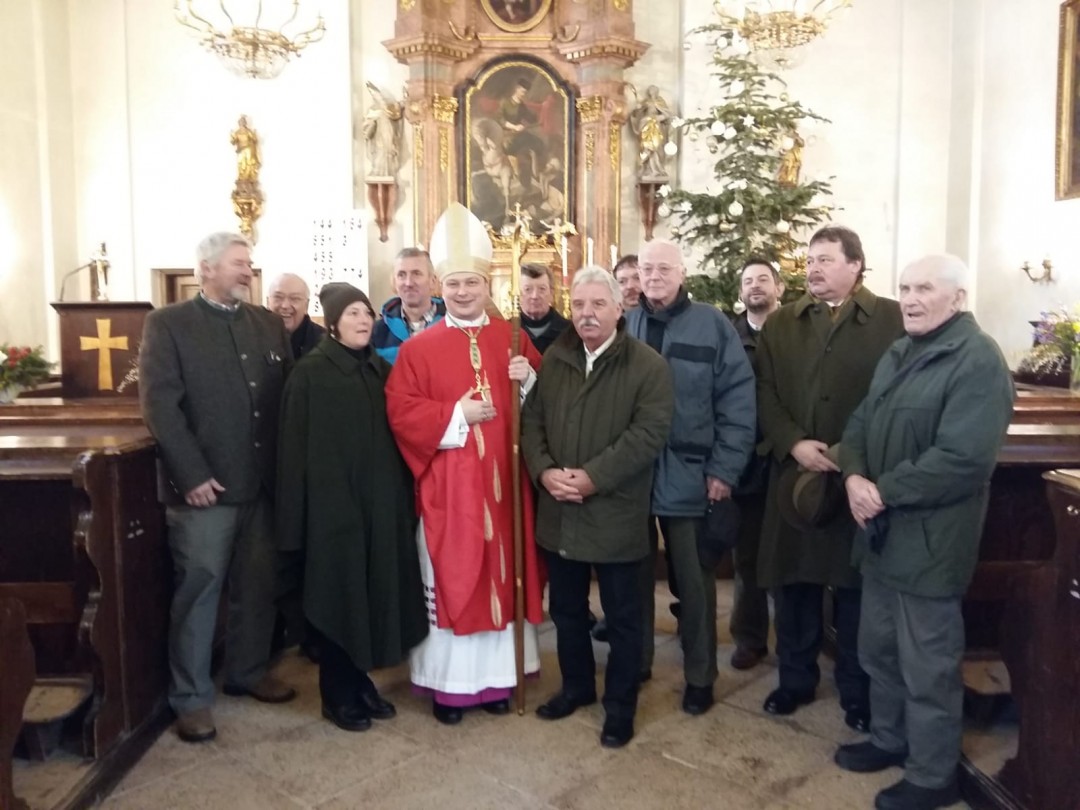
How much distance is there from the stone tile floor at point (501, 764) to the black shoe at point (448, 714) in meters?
0.03

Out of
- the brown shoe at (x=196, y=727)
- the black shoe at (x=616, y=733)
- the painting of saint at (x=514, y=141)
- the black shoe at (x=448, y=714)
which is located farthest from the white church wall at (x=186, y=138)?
the black shoe at (x=616, y=733)

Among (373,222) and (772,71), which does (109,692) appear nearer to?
(373,222)

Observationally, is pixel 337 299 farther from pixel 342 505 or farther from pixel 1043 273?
pixel 1043 273

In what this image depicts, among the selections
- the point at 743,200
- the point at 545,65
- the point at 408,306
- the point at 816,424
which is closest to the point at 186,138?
the point at 545,65

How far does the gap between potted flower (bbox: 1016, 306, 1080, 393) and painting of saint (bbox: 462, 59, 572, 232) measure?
4.22m

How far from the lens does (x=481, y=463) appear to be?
10.4 feet

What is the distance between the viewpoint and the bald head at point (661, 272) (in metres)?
3.22

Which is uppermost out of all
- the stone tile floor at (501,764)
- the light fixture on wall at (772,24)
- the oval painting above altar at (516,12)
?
the oval painting above altar at (516,12)

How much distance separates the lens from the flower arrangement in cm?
491

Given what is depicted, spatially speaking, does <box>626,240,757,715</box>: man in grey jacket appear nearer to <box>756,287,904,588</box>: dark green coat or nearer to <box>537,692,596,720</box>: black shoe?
<box>756,287,904,588</box>: dark green coat

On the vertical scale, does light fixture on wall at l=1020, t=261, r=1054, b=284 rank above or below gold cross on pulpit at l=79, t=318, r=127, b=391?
above

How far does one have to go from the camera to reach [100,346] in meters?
4.31

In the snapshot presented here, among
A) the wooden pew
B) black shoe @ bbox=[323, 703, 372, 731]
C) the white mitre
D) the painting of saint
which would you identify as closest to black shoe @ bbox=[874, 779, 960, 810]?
black shoe @ bbox=[323, 703, 372, 731]

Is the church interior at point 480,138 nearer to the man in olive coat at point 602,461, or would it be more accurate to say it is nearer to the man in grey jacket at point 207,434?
the man in grey jacket at point 207,434
